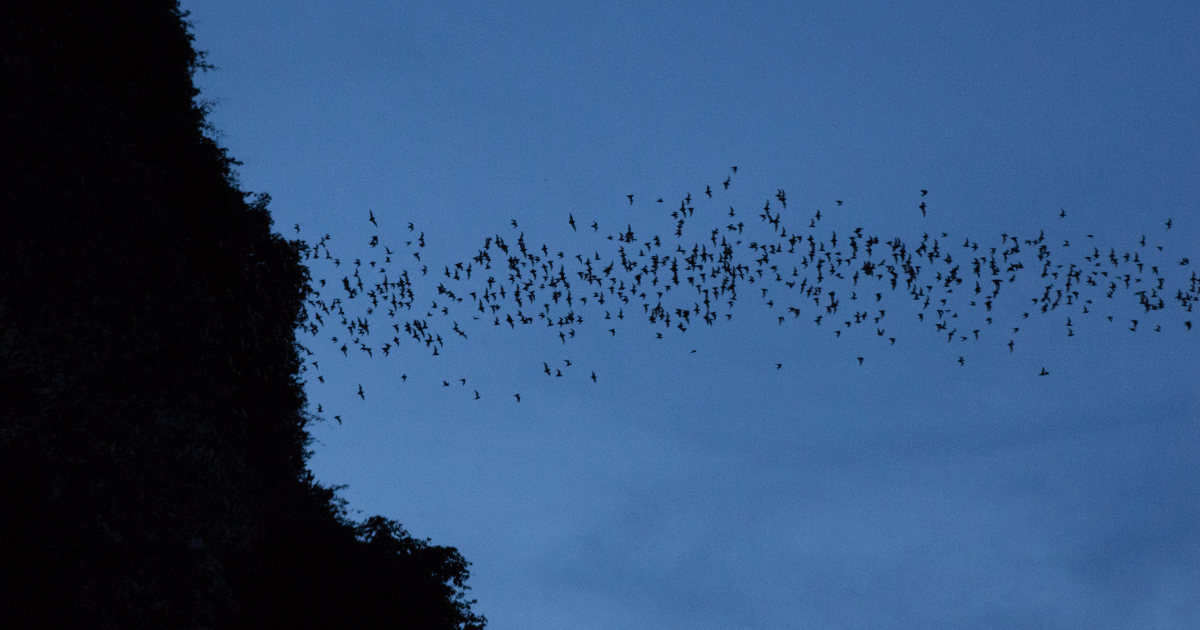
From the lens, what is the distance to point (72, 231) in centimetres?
2050

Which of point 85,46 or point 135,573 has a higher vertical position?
point 85,46

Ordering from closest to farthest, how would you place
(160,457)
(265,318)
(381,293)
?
(160,457) → (381,293) → (265,318)

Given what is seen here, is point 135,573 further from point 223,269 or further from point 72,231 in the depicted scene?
point 223,269

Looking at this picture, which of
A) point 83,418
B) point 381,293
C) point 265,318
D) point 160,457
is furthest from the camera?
point 265,318

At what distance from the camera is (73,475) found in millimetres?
17016

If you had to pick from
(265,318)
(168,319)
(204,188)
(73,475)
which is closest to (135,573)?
A: (73,475)

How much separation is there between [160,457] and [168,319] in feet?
15.2

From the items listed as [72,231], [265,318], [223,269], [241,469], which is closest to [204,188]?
[223,269]

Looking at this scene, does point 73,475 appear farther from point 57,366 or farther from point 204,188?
point 204,188

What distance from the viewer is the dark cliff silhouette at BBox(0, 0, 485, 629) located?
55.2 ft

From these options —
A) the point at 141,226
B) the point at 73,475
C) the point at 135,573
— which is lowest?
the point at 135,573

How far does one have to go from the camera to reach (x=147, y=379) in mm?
20922

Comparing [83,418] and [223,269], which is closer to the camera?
[83,418]

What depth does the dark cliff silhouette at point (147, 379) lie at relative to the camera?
16.8 metres
